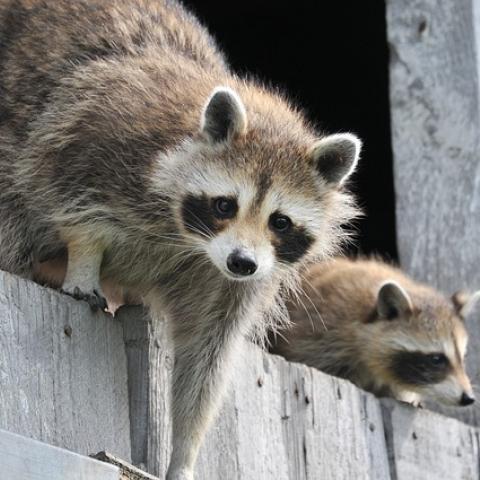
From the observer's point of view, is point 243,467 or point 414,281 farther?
point 414,281

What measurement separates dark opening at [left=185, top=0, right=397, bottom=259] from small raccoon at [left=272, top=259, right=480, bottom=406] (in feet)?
6.97

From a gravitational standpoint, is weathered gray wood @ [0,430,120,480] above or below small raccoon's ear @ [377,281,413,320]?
above

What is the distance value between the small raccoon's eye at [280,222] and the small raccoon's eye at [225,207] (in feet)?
0.44

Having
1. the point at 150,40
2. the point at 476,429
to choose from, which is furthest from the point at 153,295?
the point at 476,429

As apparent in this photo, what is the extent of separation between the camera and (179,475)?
15.5 ft

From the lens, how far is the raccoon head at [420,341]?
25.2ft

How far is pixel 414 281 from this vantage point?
7.67 m

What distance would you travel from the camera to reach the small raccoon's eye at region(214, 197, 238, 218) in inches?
192

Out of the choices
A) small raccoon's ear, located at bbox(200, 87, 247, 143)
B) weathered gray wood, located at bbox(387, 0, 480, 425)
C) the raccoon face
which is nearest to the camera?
small raccoon's ear, located at bbox(200, 87, 247, 143)

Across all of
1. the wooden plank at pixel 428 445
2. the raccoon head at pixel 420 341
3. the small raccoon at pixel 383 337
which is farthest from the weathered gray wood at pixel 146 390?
the raccoon head at pixel 420 341

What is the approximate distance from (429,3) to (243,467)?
2989 millimetres

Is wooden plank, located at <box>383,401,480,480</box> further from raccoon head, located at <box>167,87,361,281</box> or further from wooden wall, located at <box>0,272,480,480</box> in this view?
raccoon head, located at <box>167,87,361,281</box>

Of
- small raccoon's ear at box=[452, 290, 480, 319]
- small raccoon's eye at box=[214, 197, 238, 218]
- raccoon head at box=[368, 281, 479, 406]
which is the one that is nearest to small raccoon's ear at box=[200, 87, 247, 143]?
small raccoon's eye at box=[214, 197, 238, 218]

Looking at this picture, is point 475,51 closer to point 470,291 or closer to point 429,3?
point 429,3
